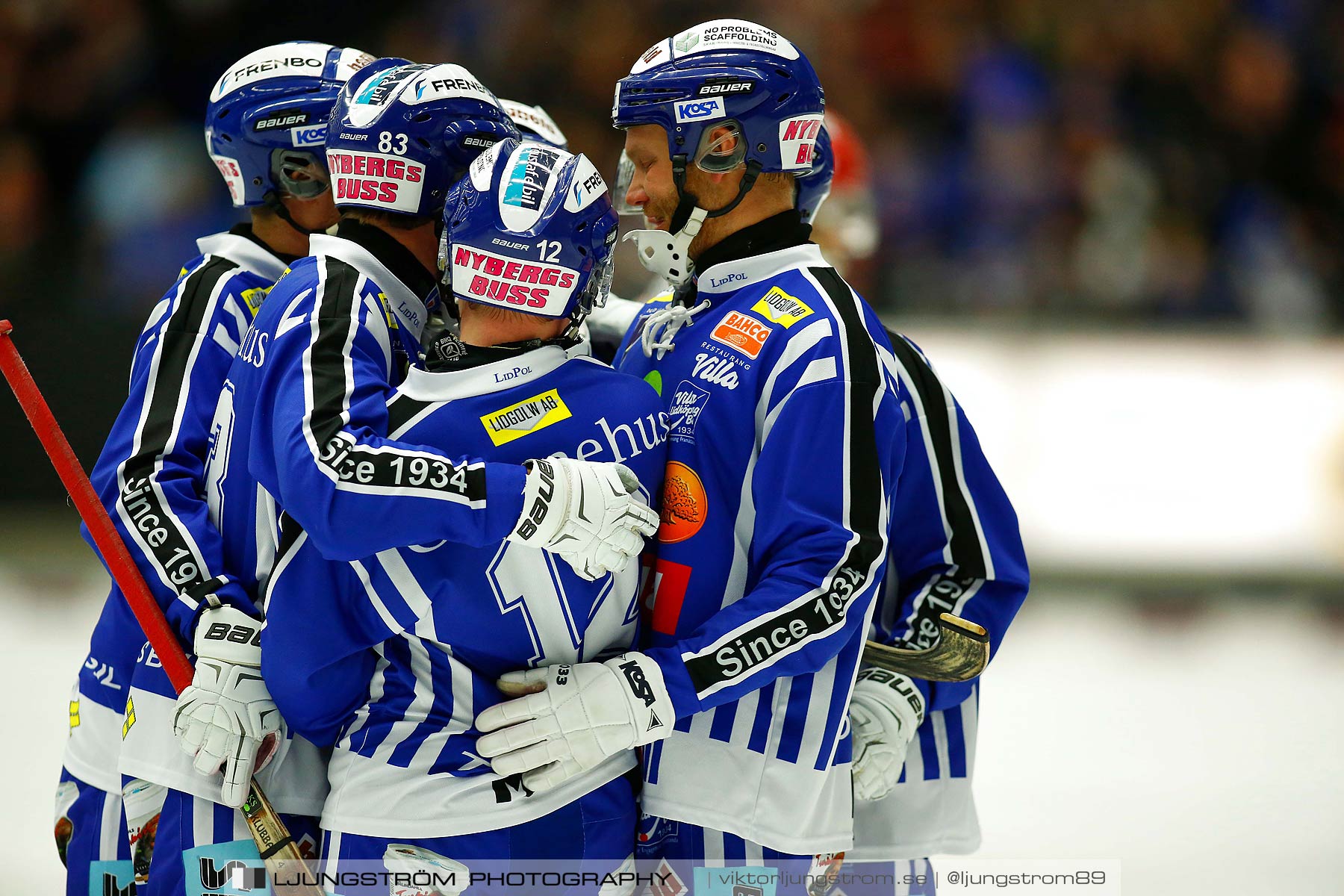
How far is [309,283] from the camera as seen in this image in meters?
2.70

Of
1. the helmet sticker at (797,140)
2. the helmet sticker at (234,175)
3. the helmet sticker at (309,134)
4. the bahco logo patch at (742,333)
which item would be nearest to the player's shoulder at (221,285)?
the helmet sticker at (234,175)

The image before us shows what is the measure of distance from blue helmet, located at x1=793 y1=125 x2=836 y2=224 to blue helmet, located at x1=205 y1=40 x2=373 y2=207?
1.17 metres

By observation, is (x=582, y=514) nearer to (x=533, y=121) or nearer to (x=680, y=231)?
(x=680, y=231)

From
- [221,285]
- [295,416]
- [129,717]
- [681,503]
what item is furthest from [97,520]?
[681,503]

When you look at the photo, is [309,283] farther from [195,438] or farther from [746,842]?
[746,842]

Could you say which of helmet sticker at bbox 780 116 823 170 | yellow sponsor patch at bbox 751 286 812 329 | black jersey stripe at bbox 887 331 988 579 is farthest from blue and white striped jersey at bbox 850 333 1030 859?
helmet sticker at bbox 780 116 823 170

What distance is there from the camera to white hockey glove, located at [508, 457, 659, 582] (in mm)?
2424

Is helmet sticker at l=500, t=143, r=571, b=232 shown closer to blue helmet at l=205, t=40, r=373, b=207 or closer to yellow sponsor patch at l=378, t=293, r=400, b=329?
yellow sponsor patch at l=378, t=293, r=400, b=329

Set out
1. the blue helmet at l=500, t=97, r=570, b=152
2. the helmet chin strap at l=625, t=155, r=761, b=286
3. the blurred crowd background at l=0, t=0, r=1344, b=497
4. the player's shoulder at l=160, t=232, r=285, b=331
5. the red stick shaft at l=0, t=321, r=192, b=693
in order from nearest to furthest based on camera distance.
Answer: the red stick shaft at l=0, t=321, r=192, b=693
the helmet chin strap at l=625, t=155, r=761, b=286
the player's shoulder at l=160, t=232, r=285, b=331
the blue helmet at l=500, t=97, r=570, b=152
the blurred crowd background at l=0, t=0, r=1344, b=497

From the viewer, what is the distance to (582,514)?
2.44 m

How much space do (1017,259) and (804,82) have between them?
29.7ft

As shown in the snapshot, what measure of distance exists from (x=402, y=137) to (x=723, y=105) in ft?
2.28

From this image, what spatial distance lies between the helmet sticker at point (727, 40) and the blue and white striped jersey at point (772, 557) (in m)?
0.52

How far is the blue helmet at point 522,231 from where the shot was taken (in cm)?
253
